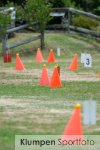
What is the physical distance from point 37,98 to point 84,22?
1903 cm

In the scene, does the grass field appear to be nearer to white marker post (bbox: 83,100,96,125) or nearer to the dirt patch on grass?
the dirt patch on grass

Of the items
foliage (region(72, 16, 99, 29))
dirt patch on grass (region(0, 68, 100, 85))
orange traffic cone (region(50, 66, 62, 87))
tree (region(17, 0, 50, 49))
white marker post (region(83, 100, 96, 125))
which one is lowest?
foliage (region(72, 16, 99, 29))

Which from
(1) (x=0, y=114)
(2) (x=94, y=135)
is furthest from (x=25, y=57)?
(2) (x=94, y=135)

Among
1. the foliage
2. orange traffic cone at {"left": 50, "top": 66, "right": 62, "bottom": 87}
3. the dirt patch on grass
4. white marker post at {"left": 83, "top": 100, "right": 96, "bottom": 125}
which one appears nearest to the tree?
the foliage

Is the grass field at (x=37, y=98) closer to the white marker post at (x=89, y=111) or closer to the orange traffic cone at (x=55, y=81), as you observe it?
the orange traffic cone at (x=55, y=81)

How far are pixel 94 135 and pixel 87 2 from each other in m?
30.0

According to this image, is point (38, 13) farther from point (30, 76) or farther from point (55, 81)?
point (55, 81)

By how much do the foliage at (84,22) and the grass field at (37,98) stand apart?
729cm

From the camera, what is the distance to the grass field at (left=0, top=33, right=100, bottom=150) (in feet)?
34.0

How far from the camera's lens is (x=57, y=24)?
107ft

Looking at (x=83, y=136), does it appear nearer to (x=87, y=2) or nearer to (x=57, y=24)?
(x=57, y=24)

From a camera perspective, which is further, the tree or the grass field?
the tree

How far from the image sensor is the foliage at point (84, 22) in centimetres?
3228

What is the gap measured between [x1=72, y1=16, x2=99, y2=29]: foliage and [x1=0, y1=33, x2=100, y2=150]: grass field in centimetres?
729
